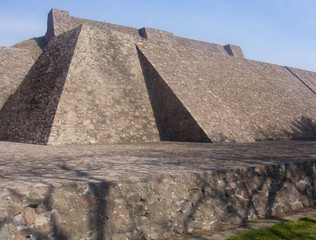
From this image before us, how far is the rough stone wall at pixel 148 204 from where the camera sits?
2.21 metres

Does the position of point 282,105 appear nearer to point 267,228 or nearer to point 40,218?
point 267,228

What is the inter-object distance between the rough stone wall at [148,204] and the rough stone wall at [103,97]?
5878 mm

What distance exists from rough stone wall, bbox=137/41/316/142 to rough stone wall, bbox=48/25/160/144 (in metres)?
1.08

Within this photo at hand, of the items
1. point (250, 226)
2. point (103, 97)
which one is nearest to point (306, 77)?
point (103, 97)

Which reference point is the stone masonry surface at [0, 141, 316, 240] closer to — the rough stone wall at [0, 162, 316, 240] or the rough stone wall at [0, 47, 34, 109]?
the rough stone wall at [0, 162, 316, 240]

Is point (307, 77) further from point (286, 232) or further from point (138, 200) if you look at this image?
point (138, 200)

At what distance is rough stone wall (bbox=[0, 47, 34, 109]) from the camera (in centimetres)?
1323

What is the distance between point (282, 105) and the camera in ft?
56.5

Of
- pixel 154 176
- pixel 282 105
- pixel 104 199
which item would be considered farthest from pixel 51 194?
pixel 282 105

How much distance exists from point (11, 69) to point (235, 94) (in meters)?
11.4

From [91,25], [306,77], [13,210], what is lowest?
[13,210]

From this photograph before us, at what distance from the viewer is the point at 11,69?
551 inches

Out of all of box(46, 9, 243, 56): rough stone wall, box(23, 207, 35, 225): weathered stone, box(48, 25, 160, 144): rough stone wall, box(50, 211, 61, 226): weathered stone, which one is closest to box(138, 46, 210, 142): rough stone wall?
box(48, 25, 160, 144): rough stone wall

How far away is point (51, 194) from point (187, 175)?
1.35 meters
